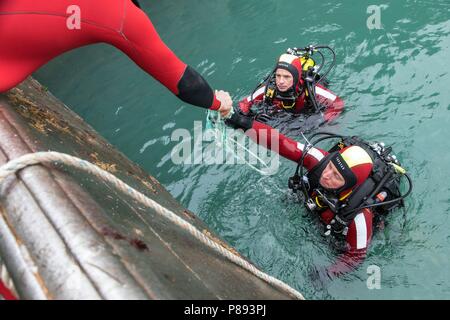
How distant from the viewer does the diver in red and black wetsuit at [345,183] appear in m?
3.52

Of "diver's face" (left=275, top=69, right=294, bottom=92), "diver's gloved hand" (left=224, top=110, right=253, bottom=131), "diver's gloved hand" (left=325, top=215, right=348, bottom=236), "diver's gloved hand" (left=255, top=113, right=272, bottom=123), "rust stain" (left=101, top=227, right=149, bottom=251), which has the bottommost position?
"diver's gloved hand" (left=325, top=215, right=348, bottom=236)

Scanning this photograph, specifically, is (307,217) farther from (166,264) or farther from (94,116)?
(94,116)

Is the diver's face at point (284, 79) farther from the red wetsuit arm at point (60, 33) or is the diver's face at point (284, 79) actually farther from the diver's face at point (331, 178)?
the red wetsuit arm at point (60, 33)

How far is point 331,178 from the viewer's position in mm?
3543

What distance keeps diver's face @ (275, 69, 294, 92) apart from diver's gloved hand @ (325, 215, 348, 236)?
2015mm

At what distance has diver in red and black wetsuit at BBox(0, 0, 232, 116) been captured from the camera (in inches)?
68.4

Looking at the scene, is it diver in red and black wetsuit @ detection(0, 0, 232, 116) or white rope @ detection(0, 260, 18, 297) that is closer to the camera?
white rope @ detection(0, 260, 18, 297)

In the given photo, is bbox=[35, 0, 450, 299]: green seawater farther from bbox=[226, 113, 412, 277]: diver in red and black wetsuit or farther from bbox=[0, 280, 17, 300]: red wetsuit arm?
bbox=[0, 280, 17, 300]: red wetsuit arm

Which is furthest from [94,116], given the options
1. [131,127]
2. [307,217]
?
[307,217]

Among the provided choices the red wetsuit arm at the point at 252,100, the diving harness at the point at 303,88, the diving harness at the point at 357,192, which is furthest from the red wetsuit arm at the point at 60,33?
the red wetsuit arm at the point at 252,100

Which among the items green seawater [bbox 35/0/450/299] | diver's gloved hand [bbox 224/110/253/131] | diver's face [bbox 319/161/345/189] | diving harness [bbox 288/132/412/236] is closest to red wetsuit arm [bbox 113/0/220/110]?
diver's gloved hand [bbox 224/110/253/131]

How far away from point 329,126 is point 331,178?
2011mm

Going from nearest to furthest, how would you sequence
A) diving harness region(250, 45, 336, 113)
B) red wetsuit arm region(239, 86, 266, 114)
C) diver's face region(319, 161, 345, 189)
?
diver's face region(319, 161, 345, 189)
diving harness region(250, 45, 336, 113)
red wetsuit arm region(239, 86, 266, 114)
